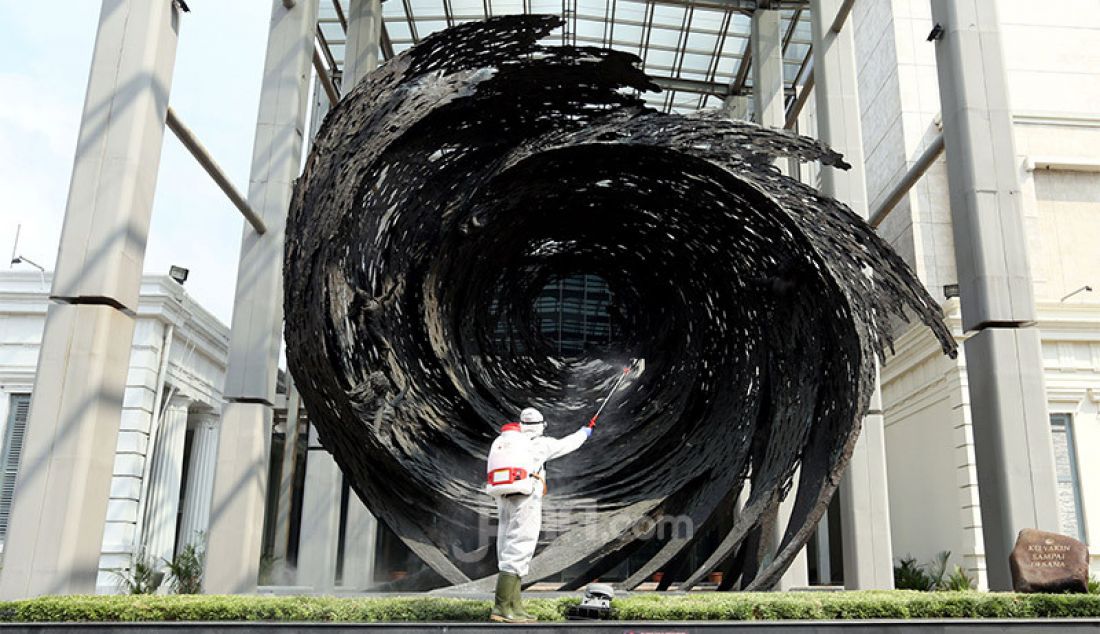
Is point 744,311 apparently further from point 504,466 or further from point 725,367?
point 504,466

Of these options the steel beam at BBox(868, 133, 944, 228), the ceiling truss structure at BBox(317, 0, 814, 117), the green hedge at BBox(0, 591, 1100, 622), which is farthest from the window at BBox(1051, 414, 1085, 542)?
the green hedge at BBox(0, 591, 1100, 622)

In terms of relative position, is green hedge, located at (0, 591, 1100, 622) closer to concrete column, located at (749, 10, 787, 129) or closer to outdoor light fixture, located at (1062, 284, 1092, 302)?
outdoor light fixture, located at (1062, 284, 1092, 302)

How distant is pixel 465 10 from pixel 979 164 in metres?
16.7

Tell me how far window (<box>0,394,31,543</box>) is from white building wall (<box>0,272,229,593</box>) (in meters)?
0.15

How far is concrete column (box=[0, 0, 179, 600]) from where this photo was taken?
7746mm

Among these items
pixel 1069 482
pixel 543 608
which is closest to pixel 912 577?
pixel 1069 482

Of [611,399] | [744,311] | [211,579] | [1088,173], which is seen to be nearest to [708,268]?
[744,311]

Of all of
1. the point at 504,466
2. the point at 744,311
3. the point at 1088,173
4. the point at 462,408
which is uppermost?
the point at 1088,173

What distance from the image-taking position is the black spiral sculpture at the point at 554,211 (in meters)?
8.19

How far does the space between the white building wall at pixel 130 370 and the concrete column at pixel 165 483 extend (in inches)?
28.8

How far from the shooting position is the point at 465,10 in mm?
23500

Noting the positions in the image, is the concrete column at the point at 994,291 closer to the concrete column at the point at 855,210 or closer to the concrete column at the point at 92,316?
the concrete column at the point at 855,210

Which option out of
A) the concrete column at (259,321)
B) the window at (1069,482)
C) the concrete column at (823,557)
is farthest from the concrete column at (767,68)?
the concrete column at (823,557)

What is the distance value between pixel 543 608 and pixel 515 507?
0.72 meters
